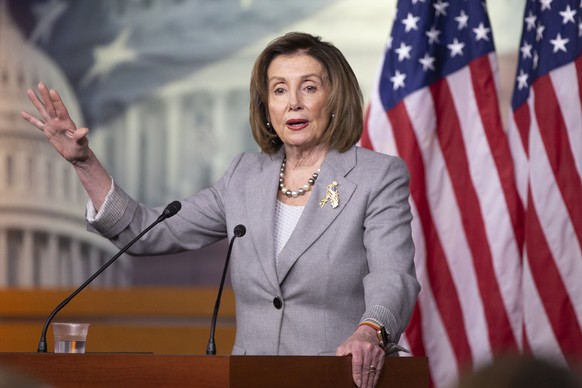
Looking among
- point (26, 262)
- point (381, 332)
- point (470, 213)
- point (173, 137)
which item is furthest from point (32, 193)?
point (381, 332)

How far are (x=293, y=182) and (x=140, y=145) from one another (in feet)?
7.87

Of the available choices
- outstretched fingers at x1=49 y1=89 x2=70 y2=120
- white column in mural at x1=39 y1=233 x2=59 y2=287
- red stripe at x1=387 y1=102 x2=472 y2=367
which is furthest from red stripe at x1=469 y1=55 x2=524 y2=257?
white column in mural at x1=39 y1=233 x2=59 y2=287

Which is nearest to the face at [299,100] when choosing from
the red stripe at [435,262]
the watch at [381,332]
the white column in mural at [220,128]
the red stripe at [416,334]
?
the watch at [381,332]

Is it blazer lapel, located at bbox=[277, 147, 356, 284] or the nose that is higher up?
the nose

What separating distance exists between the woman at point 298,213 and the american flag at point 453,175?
4.29 feet

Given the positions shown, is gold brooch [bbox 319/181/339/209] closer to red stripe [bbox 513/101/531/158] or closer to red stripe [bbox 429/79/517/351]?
red stripe [bbox 429/79/517/351]

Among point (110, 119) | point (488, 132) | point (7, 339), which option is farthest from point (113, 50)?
point (488, 132)

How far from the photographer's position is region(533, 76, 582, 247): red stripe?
4.02 meters

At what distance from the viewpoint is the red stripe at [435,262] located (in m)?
4.13

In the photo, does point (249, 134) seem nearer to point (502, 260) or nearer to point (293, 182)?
point (502, 260)

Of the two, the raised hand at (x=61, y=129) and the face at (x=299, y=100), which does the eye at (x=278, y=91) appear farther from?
the raised hand at (x=61, y=129)

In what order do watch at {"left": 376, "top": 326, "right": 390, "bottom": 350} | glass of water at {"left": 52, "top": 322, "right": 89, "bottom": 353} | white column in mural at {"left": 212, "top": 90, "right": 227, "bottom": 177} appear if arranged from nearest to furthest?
1. watch at {"left": 376, "top": 326, "right": 390, "bottom": 350}
2. glass of water at {"left": 52, "top": 322, "right": 89, "bottom": 353}
3. white column in mural at {"left": 212, "top": 90, "right": 227, "bottom": 177}

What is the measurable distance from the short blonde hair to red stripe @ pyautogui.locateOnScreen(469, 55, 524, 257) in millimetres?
1352

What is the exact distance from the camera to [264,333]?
2.67 m
